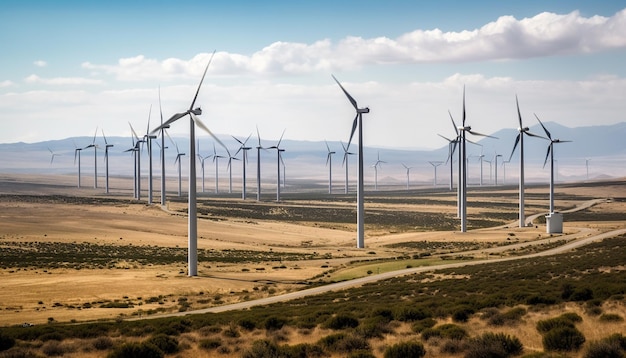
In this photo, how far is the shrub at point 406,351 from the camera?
24.6 meters

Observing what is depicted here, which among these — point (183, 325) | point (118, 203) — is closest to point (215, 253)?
point (183, 325)

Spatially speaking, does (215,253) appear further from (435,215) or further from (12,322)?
(435,215)

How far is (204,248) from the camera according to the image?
92438 mm

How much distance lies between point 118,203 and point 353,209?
5805cm

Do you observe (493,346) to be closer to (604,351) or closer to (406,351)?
(406,351)

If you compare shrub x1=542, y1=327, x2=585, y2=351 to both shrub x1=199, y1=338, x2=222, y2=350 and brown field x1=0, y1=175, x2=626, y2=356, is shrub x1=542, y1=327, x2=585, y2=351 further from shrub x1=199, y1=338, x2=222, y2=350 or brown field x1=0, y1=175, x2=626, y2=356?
shrub x1=199, y1=338, x2=222, y2=350

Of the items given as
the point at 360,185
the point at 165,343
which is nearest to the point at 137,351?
the point at 165,343

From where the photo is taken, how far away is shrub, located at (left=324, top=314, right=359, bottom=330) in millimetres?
31062

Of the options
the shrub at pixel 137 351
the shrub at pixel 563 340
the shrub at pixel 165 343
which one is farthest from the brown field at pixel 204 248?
the shrub at pixel 137 351

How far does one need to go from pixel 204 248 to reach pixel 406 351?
229ft

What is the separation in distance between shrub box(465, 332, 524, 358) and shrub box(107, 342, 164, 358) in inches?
416

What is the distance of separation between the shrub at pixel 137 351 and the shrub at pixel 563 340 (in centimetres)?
1314

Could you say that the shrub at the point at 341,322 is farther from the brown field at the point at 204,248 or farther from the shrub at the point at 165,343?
the shrub at the point at 165,343

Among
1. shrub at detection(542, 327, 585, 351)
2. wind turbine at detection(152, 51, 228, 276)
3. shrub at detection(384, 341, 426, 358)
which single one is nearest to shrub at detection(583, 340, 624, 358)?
shrub at detection(542, 327, 585, 351)
